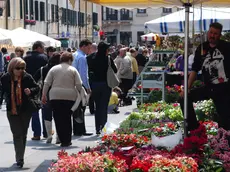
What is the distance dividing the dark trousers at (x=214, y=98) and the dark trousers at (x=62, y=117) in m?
3.54

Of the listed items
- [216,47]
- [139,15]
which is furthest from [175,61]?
[139,15]

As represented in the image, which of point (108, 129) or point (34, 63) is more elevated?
point (34, 63)

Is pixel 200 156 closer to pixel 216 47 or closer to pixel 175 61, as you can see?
pixel 216 47

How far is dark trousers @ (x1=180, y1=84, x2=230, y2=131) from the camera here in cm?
834

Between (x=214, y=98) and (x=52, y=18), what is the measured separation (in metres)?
44.6

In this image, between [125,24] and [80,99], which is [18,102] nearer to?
[80,99]

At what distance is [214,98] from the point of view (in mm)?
8508

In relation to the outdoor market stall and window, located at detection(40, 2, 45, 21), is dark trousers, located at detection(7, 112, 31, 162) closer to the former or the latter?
the outdoor market stall

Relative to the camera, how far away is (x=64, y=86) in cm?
1151

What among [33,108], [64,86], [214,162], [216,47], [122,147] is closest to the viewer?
[214,162]

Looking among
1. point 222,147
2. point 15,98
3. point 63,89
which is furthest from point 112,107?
point 222,147

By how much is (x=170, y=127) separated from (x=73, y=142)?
15.1ft

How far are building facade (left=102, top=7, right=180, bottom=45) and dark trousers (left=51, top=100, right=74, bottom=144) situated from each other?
64.0 metres

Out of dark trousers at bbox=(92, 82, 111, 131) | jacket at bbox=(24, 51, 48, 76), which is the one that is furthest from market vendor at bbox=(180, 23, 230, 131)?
jacket at bbox=(24, 51, 48, 76)
